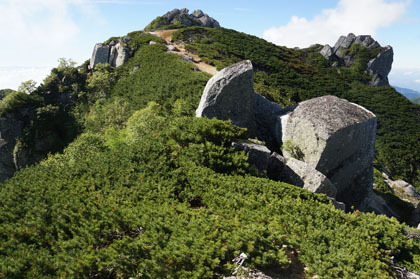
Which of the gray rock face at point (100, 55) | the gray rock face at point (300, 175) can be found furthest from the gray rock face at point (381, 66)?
the gray rock face at point (300, 175)

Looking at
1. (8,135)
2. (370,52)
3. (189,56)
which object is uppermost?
(370,52)

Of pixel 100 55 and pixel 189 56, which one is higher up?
pixel 100 55

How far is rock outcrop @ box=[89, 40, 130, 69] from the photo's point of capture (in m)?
52.3

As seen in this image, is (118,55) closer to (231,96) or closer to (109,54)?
(109,54)

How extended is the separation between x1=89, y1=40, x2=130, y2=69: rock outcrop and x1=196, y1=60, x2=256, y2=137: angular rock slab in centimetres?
4124

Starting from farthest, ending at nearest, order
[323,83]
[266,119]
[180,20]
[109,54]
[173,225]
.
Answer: [180,20], [323,83], [109,54], [266,119], [173,225]

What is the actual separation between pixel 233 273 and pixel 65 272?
12.5 ft

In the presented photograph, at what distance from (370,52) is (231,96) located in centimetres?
8785

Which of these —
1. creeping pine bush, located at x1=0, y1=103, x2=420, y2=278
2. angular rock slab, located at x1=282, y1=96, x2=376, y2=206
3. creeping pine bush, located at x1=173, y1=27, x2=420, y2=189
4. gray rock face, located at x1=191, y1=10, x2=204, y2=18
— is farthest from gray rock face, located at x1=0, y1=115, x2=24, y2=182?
gray rock face, located at x1=191, y1=10, x2=204, y2=18

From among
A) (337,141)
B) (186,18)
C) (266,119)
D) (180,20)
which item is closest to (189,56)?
(266,119)

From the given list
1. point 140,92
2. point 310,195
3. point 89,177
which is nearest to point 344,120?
point 310,195

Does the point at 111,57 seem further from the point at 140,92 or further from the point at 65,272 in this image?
the point at 65,272

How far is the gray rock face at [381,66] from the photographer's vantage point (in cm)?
7936

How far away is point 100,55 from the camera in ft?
177
